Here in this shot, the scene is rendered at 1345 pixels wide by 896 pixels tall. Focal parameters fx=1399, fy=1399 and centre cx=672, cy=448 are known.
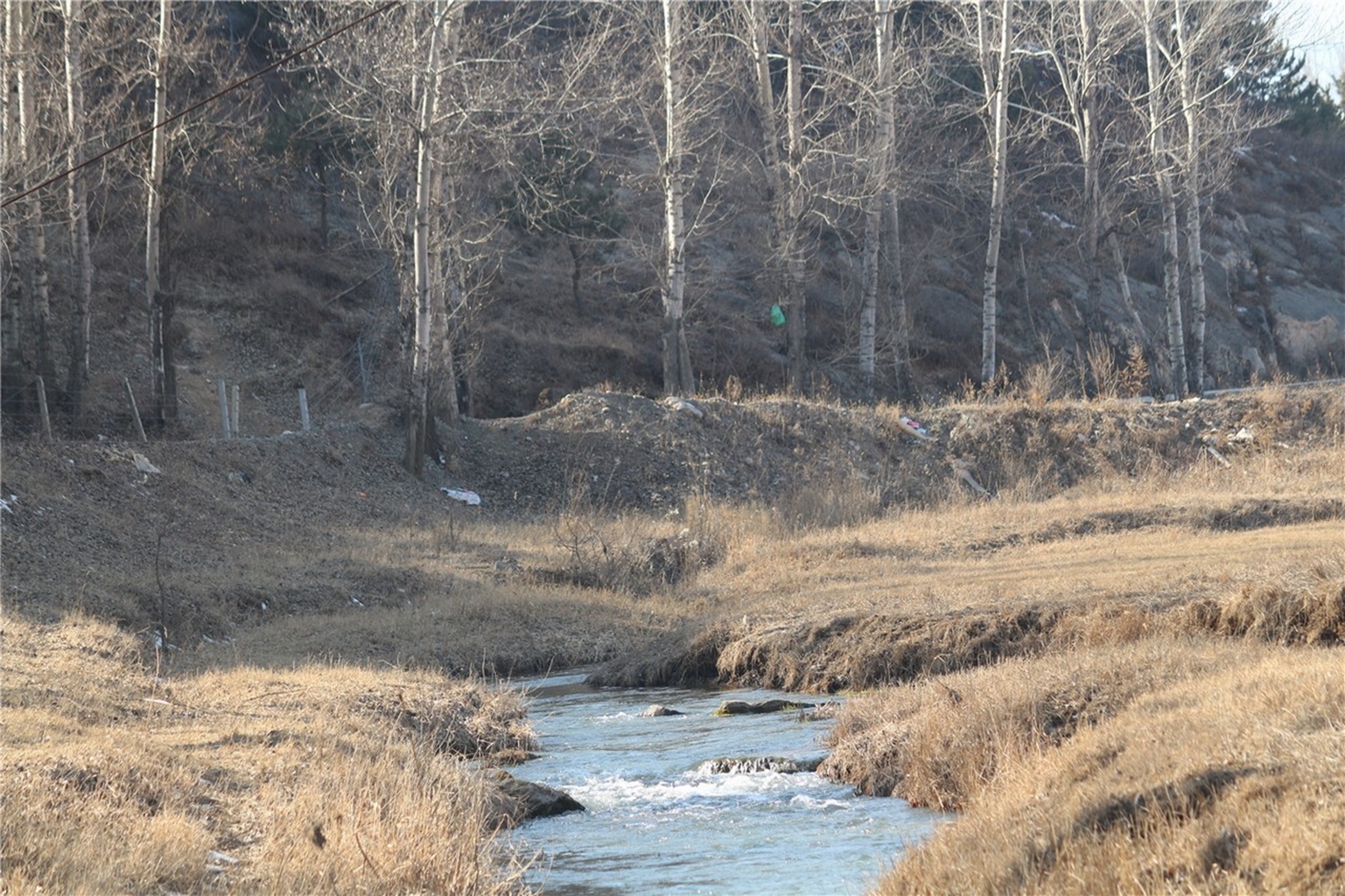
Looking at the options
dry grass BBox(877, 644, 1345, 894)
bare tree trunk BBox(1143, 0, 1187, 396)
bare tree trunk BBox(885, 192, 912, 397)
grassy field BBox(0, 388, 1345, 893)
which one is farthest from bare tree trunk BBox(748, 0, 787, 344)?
dry grass BBox(877, 644, 1345, 894)

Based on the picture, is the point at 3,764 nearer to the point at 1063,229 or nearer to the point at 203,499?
the point at 203,499

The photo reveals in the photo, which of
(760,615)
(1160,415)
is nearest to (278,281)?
(1160,415)

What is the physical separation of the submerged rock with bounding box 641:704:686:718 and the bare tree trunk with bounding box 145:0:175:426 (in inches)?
641

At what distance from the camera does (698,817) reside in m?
9.46

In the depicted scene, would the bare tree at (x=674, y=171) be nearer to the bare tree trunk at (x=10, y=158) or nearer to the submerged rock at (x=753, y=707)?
the bare tree trunk at (x=10, y=158)

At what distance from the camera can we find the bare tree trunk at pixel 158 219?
1003 inches

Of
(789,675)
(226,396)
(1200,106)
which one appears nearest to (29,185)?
(226,396)

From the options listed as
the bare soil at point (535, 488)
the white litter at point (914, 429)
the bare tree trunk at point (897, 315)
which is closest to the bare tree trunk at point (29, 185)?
the bare soil at point (535, 488)

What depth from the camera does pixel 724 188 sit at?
5150 centimetres

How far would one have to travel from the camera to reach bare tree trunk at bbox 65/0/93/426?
24.8 metres

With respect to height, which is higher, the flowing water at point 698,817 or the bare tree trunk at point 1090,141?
the bare tree trunk at point 1090,141

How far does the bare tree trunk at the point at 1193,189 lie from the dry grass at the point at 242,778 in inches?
1069

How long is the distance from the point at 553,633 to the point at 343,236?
3215 cm

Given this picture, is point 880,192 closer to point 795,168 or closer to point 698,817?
point 795,168
